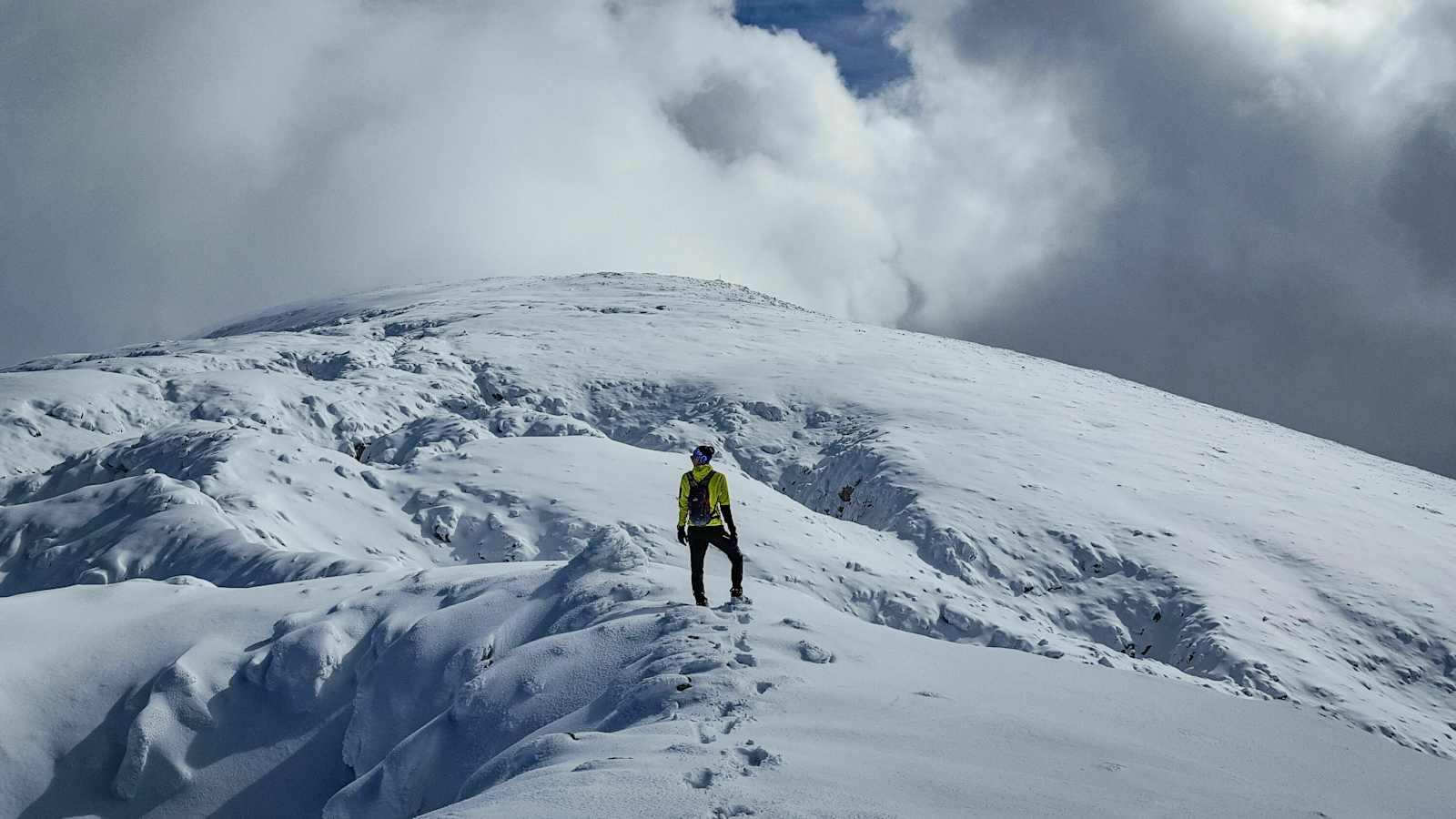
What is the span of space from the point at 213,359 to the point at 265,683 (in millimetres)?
22961

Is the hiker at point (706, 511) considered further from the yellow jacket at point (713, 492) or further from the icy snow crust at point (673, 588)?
the icy snow crust at point (673, 588)

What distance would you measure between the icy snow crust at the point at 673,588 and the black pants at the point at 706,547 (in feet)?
1.29

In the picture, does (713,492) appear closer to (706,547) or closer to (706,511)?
(706,511)

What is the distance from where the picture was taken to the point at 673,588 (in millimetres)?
10898

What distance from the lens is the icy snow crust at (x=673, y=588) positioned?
7.65 metres

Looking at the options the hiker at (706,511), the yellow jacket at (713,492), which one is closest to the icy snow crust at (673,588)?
the hiker at (706,511)

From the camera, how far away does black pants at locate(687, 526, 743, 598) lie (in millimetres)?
10211

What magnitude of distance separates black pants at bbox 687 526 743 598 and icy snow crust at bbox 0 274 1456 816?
1.29 feet

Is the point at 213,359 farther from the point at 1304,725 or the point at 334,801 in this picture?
the point at 1304,725

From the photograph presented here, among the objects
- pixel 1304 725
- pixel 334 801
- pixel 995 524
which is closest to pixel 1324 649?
pixel 995 524

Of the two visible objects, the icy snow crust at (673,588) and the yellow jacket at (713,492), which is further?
the yellow jacket at (713,492)

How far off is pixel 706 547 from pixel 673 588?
76 cm

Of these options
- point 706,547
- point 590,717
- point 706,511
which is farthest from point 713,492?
point 590,717

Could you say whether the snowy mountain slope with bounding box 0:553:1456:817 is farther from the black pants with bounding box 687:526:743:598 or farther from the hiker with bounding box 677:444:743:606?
the hiker with bounding box 677:444:743:606
